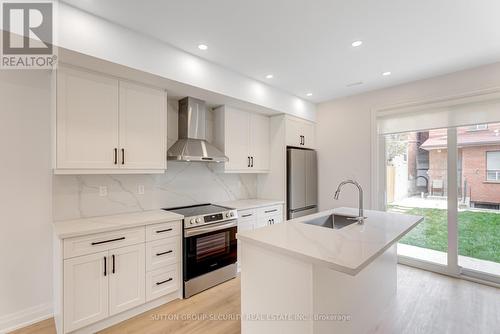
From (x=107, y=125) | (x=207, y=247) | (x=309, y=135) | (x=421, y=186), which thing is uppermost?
(x=309, y=135)

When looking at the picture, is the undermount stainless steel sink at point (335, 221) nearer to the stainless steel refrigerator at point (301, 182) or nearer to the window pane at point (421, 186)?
the stainless steel refrigerator at point (301, 182)

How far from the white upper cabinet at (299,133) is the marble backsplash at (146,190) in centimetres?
100

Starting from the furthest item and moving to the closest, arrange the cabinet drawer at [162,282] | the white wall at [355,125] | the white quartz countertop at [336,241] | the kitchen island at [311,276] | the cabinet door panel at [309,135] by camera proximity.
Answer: the cabinet door panel at [309,135]
the white wall at [355,125]
the cabinet drawer at [162,282]
the kitchen island at [311,276]
the white quartz countertop at [336,241]

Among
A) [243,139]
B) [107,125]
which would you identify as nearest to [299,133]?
[243,139]

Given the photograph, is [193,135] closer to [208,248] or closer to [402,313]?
[208,248]

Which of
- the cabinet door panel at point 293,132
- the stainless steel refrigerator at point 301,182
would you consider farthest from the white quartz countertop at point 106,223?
the cabinet door panel at point 293,132

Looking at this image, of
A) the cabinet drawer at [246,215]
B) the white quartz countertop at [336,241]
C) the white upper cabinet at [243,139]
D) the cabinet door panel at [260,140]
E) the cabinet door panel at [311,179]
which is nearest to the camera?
the white quartz countertop at [336,241]

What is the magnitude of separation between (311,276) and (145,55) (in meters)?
2.35

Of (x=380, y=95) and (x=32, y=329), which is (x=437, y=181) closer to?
(x=380, y=95)

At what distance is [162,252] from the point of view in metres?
2.44

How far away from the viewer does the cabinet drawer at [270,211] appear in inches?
137

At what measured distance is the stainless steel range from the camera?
8.51 feet

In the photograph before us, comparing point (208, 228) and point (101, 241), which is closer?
point (101, 241)
